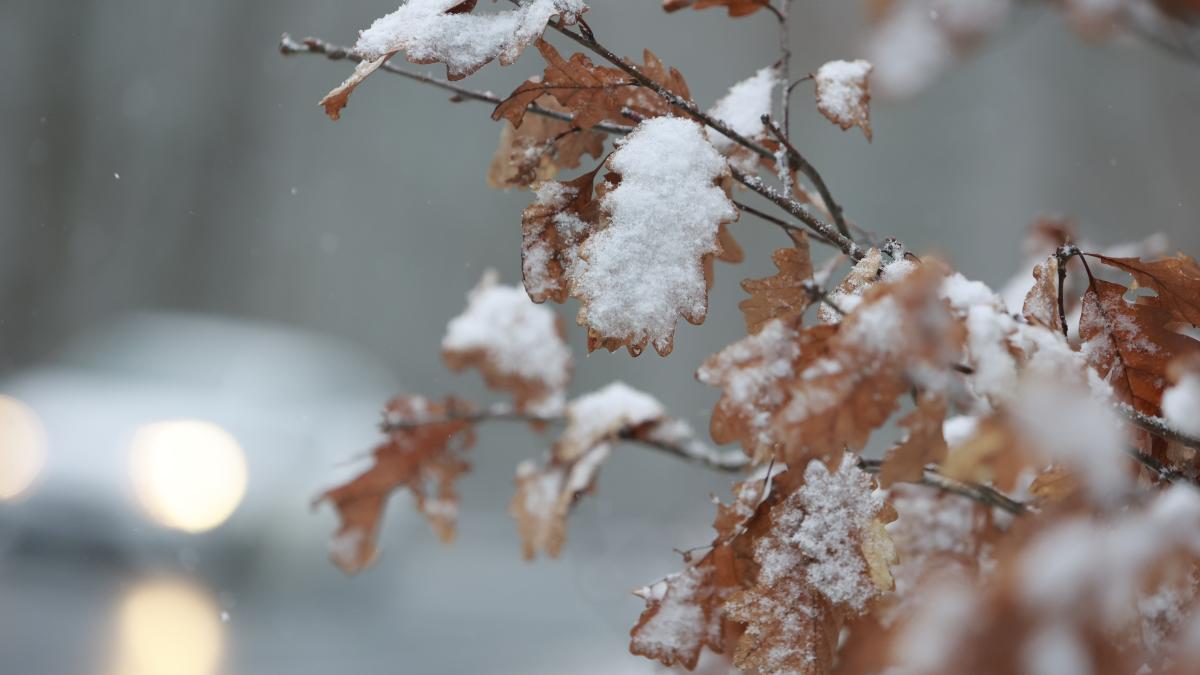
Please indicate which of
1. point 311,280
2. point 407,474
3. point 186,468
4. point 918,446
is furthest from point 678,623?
point 311,280

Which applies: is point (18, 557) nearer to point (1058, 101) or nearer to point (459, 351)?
point (459, 351)

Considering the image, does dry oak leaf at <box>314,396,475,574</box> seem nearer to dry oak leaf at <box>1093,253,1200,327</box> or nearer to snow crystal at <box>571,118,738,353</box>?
snow crystal at <box>571,118,738,353</box>

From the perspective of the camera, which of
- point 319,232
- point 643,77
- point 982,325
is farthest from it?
point 319,232

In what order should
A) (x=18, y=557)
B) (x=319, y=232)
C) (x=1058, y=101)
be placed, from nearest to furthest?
1. (x=18, y=557)
2. (x=1058, y=101)
3. (x=319, y=232)

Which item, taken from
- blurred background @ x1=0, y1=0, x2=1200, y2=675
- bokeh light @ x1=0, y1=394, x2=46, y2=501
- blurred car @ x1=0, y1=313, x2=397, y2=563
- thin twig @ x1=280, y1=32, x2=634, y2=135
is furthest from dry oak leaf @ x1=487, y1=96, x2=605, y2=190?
bokeh light @ x1=0, y1=394, x2=46, y2=501

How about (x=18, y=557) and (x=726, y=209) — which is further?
(x=18, y=557)

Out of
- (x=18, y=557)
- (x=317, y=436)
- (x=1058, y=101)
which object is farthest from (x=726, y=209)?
(x=1058, y=101)

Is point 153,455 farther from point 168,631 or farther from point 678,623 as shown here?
point 678,623
